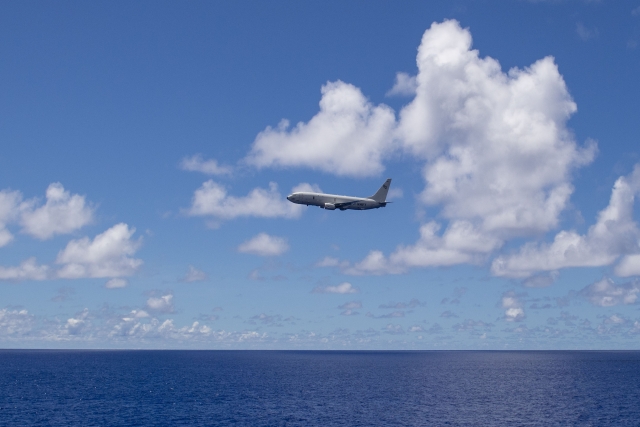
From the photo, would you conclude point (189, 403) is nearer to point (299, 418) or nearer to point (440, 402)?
point (299, 418)

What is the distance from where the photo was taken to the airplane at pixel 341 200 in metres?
181

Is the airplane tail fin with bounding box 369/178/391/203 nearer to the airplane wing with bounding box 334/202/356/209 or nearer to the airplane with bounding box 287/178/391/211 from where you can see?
the airplane with bounding box 287/178/391/211

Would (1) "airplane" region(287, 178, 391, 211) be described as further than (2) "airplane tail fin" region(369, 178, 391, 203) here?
No

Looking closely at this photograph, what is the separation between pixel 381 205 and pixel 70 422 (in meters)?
110

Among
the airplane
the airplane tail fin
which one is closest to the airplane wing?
the airplane

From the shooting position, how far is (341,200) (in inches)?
7151

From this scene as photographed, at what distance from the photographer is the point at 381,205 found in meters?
185

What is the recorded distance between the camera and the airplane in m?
181

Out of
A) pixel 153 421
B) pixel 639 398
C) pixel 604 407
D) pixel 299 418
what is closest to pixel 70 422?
pixel 153 421

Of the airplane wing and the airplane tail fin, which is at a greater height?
the airplane tail fin

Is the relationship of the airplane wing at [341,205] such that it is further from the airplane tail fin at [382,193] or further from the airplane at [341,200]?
the airplane tail fin at [382,193]

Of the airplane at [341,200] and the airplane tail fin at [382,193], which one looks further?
the airplane tail fin at [382,193]

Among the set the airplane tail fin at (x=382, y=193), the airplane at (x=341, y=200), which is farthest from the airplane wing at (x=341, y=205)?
the airplane tail fin at (x=382, y=193)

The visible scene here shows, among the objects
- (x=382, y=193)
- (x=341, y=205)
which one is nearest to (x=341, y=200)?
(x=341, y=205)
